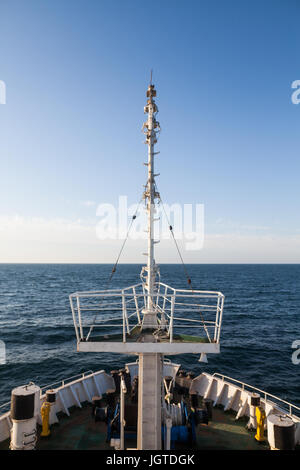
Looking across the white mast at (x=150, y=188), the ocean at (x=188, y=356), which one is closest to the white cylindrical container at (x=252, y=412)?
the white mast at (x=150, y=188)

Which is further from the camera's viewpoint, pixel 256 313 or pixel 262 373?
pixel 256 313

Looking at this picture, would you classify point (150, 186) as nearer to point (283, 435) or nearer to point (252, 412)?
point (283, 435)

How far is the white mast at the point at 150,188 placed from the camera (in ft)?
33.9

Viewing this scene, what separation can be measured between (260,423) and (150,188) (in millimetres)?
10527

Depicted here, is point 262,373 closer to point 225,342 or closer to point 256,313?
point 225,342

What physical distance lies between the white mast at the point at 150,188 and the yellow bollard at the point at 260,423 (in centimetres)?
589

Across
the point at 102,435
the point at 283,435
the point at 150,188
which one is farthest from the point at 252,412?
the point at 150,188

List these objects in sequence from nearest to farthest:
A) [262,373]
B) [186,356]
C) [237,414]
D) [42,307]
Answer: [237,414]
[262,373]
[186,356]
[42,307]

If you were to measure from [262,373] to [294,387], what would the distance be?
3.33 meters

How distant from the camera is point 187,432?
36.0 ft

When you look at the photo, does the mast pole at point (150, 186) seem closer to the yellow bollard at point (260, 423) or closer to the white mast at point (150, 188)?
the white mast at point (150, 188)

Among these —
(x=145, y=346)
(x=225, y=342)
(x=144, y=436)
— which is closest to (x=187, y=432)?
(x=144, y=436)

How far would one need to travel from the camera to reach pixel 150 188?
10484 mm
